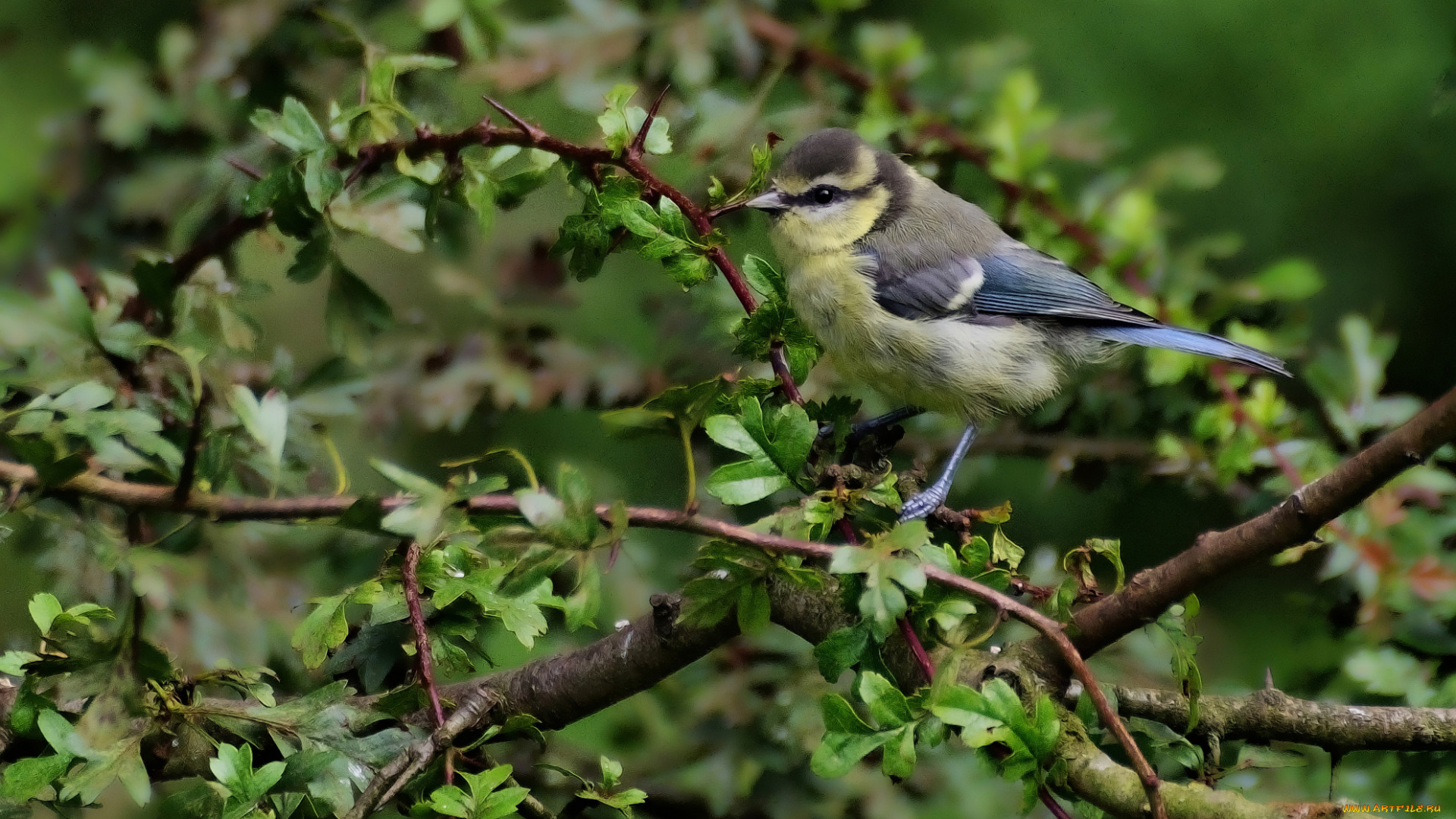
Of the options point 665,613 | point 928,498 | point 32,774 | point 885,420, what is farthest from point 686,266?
point 885,420

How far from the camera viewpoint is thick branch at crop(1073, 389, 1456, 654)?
3.29 feet

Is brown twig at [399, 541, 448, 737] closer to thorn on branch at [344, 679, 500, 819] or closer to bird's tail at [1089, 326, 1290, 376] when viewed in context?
thorn on branch at [344, 679, 500, 819]

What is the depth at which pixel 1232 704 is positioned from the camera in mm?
1362

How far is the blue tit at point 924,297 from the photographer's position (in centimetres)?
246

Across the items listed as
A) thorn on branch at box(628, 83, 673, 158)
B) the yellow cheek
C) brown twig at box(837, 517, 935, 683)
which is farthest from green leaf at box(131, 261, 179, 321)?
the yellow cheek

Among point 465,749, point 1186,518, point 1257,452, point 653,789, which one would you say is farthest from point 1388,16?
point 465,749

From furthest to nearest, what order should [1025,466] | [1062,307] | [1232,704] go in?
[1025,466], [1062,307], [1232,704]

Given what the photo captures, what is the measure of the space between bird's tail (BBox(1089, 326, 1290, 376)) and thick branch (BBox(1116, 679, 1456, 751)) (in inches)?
37.9

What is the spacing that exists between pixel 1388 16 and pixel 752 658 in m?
2.94

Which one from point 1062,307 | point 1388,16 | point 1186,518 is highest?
point 1388,16

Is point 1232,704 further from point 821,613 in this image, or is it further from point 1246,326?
point 1246,326

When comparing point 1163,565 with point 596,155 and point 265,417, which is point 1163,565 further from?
point 265,417

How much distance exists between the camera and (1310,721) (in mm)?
1312

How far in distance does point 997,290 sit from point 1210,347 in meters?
0.58
